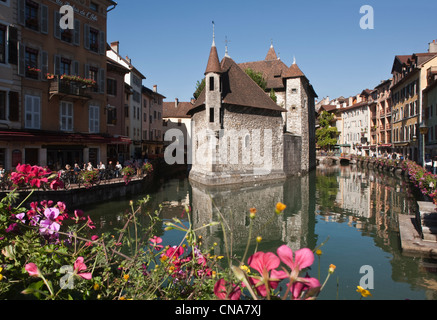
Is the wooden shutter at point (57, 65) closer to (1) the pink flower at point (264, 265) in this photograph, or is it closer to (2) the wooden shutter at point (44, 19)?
(2) the wooden shutter at point (44, 19)

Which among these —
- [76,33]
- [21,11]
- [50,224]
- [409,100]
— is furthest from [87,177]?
[409,100]

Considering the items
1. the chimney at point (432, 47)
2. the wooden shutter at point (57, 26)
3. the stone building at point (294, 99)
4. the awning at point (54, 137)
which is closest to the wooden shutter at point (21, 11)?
the wooden shutter at point (57, 26)

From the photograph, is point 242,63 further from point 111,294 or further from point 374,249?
point 111,294

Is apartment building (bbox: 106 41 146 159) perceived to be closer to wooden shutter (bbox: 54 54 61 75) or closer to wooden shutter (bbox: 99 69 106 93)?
wooden shutter (bbox: 99 69 106 93)

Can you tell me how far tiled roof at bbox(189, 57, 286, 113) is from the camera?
2725 cm

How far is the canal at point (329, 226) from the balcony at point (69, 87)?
24.2ft

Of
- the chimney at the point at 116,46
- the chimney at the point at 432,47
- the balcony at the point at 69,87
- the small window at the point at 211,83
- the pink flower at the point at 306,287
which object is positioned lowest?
the pink flower at the point at 306,287

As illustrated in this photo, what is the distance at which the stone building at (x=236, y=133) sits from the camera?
1015 inches

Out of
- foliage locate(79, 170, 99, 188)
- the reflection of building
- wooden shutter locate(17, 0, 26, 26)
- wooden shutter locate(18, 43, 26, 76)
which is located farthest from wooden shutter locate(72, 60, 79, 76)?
the reflection of building

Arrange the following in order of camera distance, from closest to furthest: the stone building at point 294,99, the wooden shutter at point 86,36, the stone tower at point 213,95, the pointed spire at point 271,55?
the wooden shutter at point 86,36 < the stone tower at point 213,95 < the stone building at point 294,99 < the pointed spire at point 271,55

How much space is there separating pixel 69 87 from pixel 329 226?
1653 centimetres

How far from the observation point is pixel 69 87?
1889 cm

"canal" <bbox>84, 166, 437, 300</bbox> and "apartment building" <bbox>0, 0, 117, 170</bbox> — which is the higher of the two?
"apartment building" <bbox>0, 0, 117, 170</bbox>
